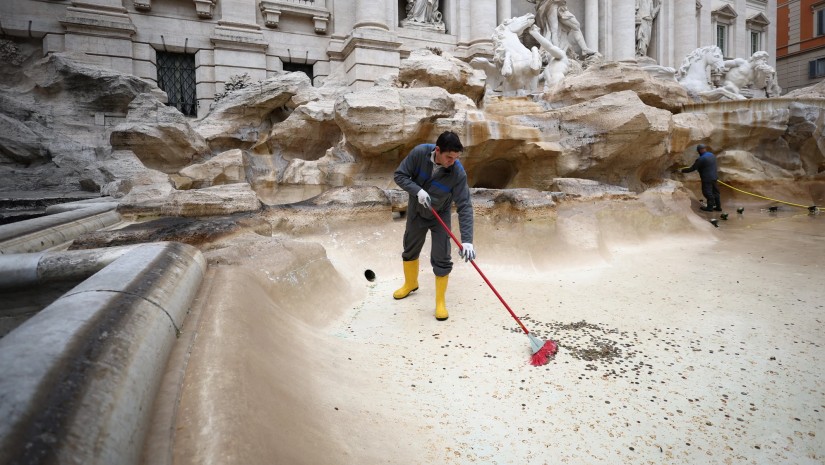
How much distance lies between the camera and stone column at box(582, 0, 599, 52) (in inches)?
674

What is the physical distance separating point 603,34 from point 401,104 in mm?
15591

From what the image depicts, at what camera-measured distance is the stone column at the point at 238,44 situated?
444 inches

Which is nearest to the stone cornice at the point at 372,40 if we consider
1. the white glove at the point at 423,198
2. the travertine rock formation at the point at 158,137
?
the travertine rock formation at the point at 158,137

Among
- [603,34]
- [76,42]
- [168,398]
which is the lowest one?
[168,398]

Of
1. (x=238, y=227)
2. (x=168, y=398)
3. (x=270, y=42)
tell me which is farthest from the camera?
(x=270, y=42)

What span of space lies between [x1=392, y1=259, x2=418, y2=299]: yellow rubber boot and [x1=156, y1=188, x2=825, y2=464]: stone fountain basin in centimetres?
9

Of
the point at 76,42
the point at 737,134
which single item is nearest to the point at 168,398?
the point at 737,134

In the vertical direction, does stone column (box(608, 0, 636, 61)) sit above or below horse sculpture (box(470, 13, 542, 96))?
above

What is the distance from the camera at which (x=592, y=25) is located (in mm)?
17188

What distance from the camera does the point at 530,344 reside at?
2.69 meters

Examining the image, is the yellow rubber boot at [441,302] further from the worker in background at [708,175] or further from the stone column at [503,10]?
the stone column at [503,10]

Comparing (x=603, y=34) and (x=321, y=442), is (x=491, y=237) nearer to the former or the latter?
(x=321, y=442)

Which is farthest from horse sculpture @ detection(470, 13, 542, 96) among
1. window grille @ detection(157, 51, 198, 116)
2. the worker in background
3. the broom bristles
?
window grille @ detection(157, 51, 198, 116)

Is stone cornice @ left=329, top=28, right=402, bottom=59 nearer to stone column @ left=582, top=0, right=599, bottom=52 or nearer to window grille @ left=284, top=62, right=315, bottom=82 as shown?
window grille @ left=284, top=62, right=315, bottom=82
